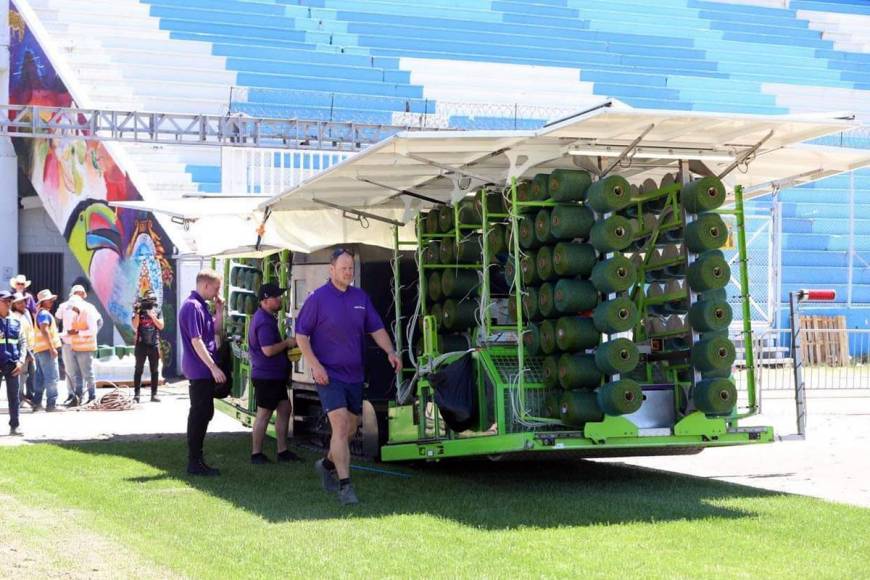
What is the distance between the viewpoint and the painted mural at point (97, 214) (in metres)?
24.1

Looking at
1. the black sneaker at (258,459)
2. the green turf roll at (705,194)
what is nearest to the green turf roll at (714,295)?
the green turf roll at (705,194)

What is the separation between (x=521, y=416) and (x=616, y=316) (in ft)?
3.28

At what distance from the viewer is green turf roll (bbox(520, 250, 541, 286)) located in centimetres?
944

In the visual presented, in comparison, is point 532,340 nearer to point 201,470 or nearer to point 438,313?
point 438,313

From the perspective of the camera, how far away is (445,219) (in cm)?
1093

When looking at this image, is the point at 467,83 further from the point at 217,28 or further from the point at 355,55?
the point at 217,28

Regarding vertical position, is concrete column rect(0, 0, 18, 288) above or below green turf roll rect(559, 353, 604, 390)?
above

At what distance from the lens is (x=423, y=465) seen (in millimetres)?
11102

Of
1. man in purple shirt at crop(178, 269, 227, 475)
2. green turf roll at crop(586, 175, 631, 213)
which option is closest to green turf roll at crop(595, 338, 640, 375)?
green turf roll at crop(586, 175, 631, 213)

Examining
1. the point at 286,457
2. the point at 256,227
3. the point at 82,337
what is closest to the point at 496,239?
the point at 286,457

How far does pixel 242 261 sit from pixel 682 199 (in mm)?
6620

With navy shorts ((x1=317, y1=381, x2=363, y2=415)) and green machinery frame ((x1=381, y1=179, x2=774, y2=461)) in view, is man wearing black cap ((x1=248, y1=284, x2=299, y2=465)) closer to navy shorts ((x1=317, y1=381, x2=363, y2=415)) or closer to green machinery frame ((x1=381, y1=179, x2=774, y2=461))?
green machinery frame ((x1=381, y1=179, x2=774, y2=461))

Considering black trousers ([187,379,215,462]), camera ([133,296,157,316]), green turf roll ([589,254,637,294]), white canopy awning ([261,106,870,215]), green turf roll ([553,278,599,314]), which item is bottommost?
black trousers ([187,379,215,462])

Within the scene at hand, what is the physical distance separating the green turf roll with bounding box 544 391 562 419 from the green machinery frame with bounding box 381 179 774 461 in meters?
0.05
